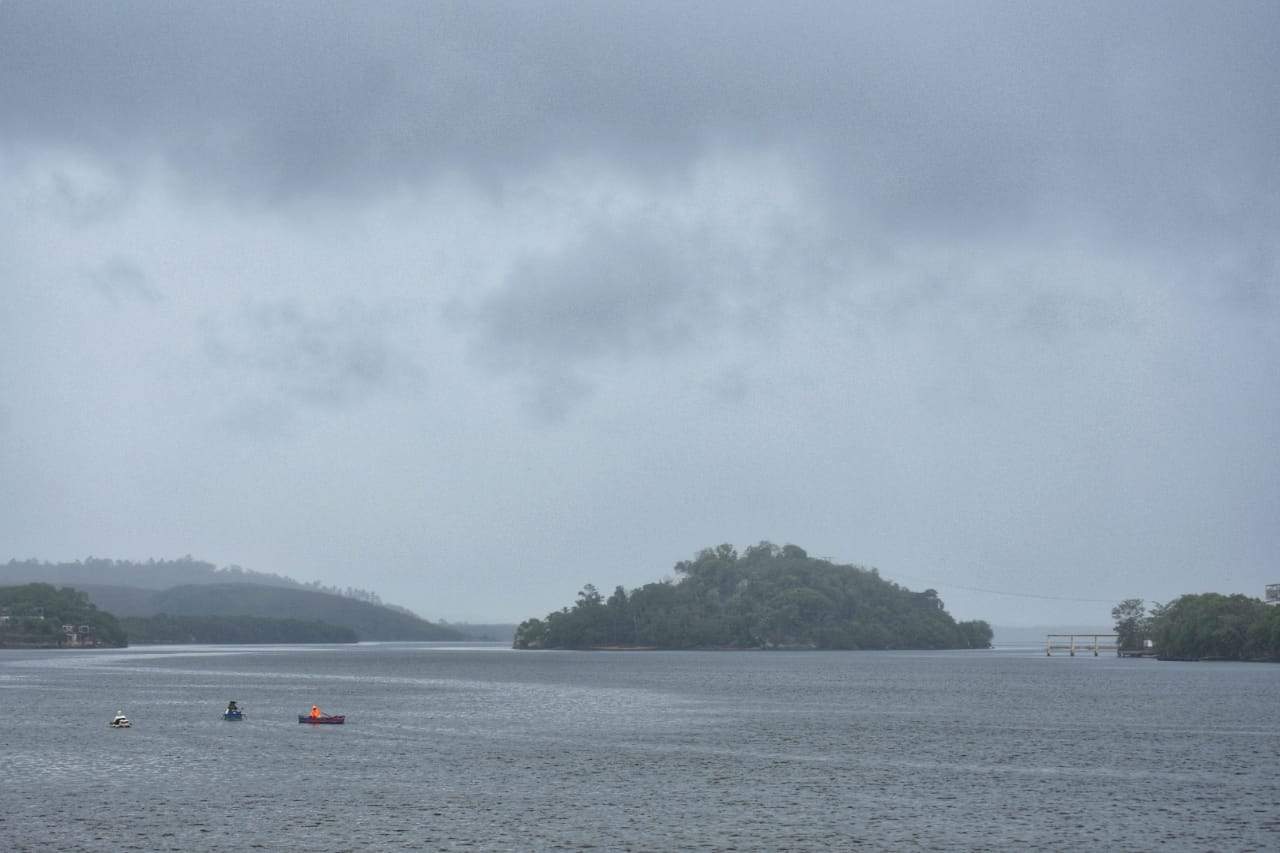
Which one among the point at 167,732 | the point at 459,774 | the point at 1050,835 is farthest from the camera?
the point at 167,732

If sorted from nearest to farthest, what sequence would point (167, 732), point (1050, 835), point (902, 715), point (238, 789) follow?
point (1050, 835) → point (238, 789) → point (167, 732) → point (902, 715)

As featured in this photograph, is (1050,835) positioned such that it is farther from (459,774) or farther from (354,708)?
(354,708)

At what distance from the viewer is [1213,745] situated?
97.0 metres

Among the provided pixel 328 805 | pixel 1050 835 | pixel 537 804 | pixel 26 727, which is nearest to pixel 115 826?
pixel 328 805

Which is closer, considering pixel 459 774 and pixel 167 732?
pixel 459 774

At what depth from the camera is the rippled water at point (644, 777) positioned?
194 feet

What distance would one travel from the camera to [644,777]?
78.6 m

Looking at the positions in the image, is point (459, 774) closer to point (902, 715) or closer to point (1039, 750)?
→ point (1039, 750)

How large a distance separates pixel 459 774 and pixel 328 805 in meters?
13.3

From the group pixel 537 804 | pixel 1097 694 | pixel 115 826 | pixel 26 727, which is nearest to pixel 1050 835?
pixel 537 804

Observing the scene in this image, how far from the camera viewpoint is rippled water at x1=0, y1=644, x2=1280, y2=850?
5903 centimetres

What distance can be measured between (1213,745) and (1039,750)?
13.1 m

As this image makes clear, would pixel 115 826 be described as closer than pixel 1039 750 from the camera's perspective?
Yes

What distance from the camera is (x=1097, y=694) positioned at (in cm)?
17000
